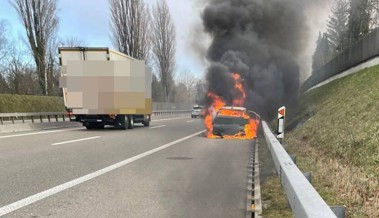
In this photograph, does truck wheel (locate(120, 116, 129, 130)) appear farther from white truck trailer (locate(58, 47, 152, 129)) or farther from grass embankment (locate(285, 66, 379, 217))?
grass embankment (locate(285, 66, 379, 217))

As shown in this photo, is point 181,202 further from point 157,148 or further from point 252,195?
point 157,148

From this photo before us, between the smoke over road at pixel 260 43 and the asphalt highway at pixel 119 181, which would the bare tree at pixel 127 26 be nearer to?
the smoke over road at pixel 260 43

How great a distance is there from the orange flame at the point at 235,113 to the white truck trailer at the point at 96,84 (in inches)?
170

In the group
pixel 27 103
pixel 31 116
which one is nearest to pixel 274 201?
pixel 31 116

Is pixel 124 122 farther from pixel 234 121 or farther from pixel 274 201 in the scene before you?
pixel 274 201

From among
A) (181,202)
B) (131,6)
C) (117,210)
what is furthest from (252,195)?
(131,6)

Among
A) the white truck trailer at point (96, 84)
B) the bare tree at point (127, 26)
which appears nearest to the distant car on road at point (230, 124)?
the white truck trailer at point (96, 84)

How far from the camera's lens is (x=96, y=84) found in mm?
19266

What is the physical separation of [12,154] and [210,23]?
817 inches

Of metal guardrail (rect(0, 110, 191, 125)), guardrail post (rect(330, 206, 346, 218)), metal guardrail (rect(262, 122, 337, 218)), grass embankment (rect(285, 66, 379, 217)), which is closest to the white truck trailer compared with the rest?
metal guardrail (rect(0, 110, 191, 125))

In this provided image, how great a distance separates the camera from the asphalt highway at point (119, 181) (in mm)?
5457

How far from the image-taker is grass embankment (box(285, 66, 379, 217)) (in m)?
5.59

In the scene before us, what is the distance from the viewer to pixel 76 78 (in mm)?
19156

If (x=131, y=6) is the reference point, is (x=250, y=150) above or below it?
below
